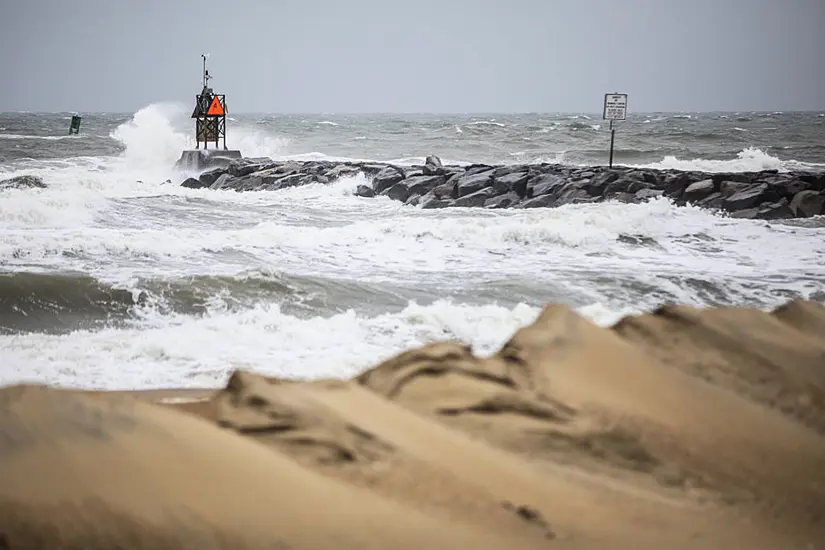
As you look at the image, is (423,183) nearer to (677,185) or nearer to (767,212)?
(677,185)

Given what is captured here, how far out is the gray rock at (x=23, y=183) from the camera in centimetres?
1736

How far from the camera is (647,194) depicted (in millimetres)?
14805

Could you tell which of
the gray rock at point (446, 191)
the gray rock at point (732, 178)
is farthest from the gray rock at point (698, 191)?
the gray rock at point (446, 191)

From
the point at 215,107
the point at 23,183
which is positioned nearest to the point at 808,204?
the point at 215,107

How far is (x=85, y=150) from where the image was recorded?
3281cm

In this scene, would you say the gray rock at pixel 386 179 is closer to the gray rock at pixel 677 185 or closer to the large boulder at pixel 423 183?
the large boulder at pixel 423 183

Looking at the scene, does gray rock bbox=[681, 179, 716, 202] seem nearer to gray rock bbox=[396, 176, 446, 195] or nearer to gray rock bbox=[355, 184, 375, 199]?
gray rock bbox=[396, 176, 446, 195]

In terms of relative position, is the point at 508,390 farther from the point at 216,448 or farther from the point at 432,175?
the point at 432,175

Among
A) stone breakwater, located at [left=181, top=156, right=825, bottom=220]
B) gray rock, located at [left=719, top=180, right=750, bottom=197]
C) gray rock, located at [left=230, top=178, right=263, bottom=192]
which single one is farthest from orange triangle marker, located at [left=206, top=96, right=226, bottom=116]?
gray rock, located at [left=719, top=180, right=750, bottom=197]

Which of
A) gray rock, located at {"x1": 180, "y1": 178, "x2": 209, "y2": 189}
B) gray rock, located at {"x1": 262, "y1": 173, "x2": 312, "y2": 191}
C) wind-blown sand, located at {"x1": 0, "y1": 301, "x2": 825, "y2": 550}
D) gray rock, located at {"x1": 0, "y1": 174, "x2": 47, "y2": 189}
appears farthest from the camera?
gray rock, located at {"x1": 180, "y1": 178, "x2": 209, "y2": 189}

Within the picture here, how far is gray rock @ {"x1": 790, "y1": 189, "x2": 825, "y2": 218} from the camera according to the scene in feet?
44.6

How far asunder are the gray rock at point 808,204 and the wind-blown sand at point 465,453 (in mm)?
12277

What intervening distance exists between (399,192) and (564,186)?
13.0 feet

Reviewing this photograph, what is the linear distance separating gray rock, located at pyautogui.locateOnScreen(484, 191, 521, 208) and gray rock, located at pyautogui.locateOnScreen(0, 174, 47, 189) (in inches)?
419
